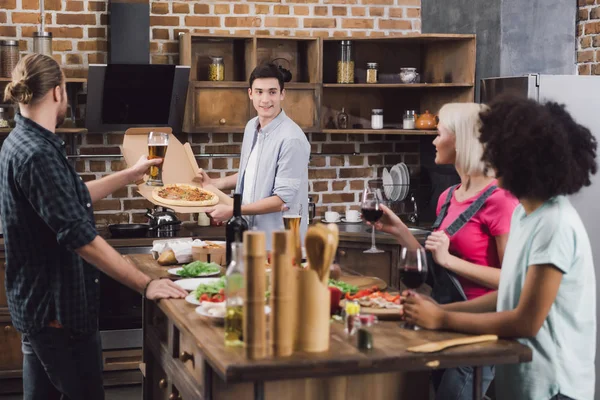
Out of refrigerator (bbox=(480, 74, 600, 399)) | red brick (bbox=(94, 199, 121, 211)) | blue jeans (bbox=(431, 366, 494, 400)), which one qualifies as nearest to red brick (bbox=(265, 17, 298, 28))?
red brick (bbox=(94, 199, 121, 211))

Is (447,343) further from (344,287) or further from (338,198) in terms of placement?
(338,198)

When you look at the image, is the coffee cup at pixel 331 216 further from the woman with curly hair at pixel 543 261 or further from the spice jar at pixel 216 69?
the woman with curly hair at pixel 543 261

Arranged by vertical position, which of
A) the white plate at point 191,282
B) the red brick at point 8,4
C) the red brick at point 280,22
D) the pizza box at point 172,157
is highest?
the red brick at point 8,4

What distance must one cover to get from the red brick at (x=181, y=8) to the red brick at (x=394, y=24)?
139 cm

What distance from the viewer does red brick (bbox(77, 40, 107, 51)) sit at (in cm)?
559

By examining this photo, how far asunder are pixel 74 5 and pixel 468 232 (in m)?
3.60

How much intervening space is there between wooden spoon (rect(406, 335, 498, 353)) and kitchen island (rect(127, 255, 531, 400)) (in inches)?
0.6

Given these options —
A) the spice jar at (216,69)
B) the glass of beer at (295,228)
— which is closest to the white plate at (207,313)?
the glass of beer at (295,228)

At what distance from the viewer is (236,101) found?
18.2 ft

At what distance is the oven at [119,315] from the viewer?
17.0 feet

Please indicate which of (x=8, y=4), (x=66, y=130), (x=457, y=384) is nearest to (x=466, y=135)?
(x=457, y=384)

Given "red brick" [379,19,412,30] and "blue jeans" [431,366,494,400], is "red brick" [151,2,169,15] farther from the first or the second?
"blue jeans" [431,366,494,400]

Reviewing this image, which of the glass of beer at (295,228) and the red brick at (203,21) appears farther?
the red brick at (203,21)

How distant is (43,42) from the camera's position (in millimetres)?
5266
